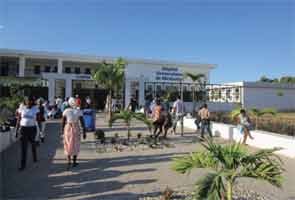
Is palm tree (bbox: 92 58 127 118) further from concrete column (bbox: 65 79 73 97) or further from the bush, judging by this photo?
the bush

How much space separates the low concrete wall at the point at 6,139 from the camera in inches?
324

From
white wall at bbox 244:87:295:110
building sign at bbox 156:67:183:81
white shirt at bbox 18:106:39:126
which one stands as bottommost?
white shirt at bbox 18:106:39:126

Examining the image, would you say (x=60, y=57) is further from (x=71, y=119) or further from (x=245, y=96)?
(x=71, y=119)

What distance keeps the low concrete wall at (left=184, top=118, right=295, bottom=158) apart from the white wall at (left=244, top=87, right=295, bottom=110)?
57.5ft

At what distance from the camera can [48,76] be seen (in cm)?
2400

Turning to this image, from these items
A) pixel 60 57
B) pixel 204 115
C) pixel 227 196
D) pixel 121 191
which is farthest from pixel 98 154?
pixel 60 57

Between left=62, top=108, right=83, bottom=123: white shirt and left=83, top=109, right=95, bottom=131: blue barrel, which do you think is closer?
left=62, top=108, right=83, bottom=123: white shirt

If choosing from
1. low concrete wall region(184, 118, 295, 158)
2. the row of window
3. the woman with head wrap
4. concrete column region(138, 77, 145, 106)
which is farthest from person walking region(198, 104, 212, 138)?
the row of window

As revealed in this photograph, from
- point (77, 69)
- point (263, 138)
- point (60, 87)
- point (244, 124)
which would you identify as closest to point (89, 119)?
point (244, 124)

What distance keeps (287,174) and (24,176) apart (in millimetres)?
6083

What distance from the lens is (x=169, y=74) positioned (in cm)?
3209

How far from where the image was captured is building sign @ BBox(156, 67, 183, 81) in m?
31.8

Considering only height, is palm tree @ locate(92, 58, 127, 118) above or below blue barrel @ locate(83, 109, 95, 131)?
above

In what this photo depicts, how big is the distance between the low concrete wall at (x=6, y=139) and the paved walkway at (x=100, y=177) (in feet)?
0.74
